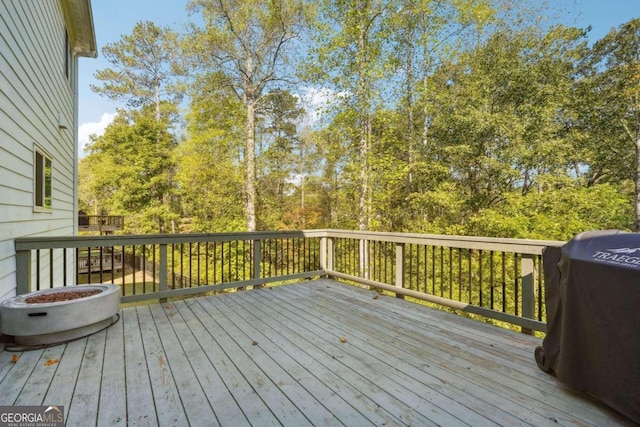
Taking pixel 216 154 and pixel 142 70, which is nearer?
pixel 216 154

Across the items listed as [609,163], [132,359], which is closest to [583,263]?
[132,359]

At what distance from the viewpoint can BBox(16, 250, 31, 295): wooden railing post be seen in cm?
281

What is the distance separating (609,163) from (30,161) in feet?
42.4

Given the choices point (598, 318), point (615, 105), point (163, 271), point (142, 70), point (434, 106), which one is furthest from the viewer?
point (142, 70)

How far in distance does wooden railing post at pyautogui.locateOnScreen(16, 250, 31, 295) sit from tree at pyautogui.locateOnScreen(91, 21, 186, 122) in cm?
1229

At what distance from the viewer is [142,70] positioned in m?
13.9

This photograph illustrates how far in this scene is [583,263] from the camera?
164 centimetres

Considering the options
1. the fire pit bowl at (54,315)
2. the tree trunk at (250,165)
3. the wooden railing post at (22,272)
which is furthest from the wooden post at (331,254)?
the tree trunk at (250,165)

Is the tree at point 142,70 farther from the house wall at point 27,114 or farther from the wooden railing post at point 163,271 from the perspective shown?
the wooden railing post at point 163,271

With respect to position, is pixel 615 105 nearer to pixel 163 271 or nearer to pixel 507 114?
pixel 507 114

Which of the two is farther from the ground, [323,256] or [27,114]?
[27,114]

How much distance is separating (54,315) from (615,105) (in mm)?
12171

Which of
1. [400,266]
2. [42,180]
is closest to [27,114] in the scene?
[42,180]

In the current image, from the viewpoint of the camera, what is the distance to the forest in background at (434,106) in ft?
26.3
